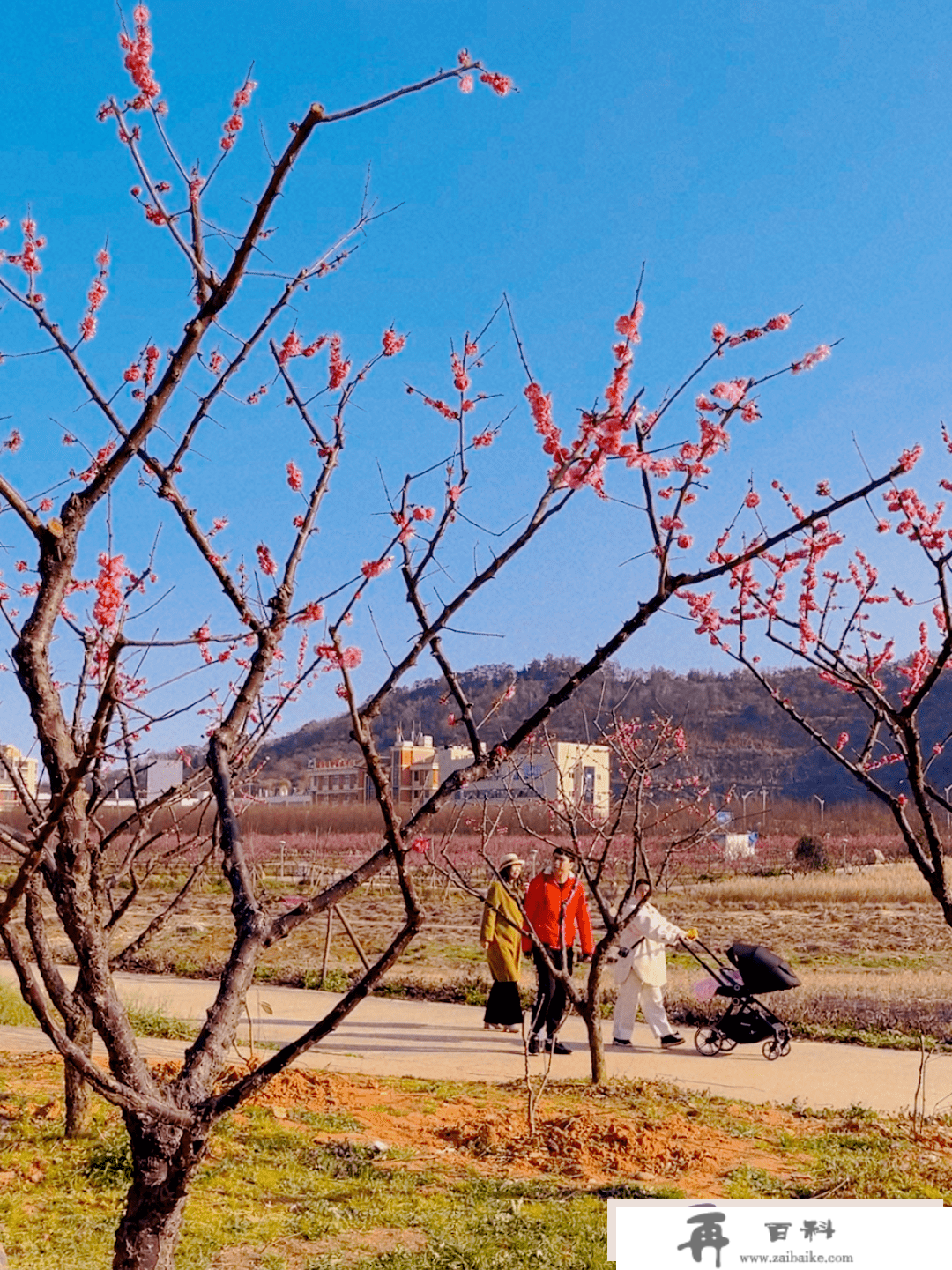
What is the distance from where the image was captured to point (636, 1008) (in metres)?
8.75

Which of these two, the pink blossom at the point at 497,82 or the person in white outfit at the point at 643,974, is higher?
the pink blossom at the point at 497,82

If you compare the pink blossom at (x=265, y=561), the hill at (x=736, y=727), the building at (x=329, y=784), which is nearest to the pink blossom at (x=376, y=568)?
the pink blossom at (x=265, y=561)

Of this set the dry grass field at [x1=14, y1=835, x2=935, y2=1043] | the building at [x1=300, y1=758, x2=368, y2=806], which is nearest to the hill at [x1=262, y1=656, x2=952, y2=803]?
the building at [x1=300, y1=758, x2=368, y2=806]

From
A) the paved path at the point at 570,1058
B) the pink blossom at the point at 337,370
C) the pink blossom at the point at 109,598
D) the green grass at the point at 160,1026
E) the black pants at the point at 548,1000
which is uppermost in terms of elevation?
the pink blossom at the point at 337,370

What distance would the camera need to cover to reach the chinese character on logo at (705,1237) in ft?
10.4

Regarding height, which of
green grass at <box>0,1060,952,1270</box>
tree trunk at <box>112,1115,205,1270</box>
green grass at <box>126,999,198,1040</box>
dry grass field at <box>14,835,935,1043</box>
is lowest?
dry grass field at <box>14,835,935,1043</box>

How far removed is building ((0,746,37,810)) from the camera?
133 inches

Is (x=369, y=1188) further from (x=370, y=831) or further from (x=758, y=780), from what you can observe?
(x=758, y=780)

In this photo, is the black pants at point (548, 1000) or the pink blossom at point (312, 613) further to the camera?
the black pants at point (548, 1000)

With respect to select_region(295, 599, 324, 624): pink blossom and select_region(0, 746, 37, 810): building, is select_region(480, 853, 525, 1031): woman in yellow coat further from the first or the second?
select_region(295, 599, 324, 624): pink blossom

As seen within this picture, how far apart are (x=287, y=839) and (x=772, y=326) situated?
36.2m

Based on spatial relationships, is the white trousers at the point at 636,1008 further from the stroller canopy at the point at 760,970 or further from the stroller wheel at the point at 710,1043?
the stroller canopy at the point at 760,970

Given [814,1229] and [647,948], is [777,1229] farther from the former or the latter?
[647,948]

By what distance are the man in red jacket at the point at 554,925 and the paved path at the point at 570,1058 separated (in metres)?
0.29
